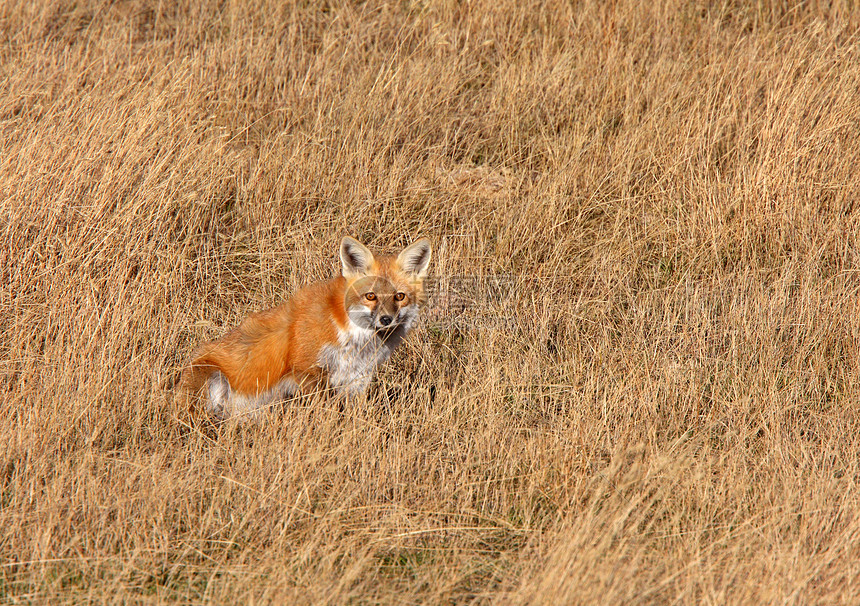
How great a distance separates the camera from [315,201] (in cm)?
638

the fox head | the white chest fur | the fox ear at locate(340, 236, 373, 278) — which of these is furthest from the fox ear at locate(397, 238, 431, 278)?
the white chest fur

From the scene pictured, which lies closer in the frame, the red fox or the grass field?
the grass field

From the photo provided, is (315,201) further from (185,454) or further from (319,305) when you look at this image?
(185,454)

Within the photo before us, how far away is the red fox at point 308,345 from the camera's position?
4.80 meters

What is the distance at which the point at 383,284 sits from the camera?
16.3ft

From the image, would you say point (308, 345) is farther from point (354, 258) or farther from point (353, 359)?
point (354, 258)

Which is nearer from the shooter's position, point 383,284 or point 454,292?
point 383,284

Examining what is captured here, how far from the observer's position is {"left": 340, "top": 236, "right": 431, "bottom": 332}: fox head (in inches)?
190

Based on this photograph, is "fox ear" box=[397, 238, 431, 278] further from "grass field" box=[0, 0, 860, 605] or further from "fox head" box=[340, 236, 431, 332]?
"grass field" box=[0, 0, 860, 605]

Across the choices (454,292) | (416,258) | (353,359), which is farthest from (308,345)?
(454,292)

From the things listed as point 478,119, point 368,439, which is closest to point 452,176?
point 478,119

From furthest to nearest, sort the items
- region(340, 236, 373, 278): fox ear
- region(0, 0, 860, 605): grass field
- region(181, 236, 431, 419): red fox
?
1. region(340, 236, 373, 278): fox ear
2. region(181, 236, 431, 419): red fox
3. region(0, 0, 860, 605): grass field

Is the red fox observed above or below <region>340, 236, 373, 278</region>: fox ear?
below

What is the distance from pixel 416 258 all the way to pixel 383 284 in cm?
34
